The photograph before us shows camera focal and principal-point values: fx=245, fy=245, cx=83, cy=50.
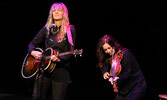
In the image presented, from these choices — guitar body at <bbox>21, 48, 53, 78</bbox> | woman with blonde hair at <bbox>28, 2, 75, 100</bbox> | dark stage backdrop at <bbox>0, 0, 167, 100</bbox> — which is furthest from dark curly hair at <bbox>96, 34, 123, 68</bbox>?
dark stage backdrop at <bbox>0, 0, 167, 100</bbox>

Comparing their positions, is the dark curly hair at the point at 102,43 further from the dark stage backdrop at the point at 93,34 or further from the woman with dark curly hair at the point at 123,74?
the dark stage backdrop at the point at 93,34

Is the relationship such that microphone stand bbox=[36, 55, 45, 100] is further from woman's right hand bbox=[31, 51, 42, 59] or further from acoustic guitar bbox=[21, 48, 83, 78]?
woman's right hand bbox=[31, 51, 42, 59]

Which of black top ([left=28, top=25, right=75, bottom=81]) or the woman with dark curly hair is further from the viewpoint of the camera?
the woman with dark curly hair

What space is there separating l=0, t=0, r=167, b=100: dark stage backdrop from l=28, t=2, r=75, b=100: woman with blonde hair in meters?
2.34

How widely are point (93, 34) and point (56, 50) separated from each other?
2.73 m

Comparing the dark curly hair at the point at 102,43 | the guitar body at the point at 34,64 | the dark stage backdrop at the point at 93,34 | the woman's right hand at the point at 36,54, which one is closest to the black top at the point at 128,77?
the dark curly hair at the point at 102,43

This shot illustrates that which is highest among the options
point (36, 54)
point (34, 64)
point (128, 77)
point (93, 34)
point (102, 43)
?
point (93, 34)

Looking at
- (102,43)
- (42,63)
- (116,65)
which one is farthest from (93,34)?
(42,63)

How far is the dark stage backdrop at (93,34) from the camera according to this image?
5461 mm

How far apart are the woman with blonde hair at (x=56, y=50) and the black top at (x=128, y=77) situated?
0.76m

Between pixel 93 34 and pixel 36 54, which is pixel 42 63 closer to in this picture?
pixel 36 54

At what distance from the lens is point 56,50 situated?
3.39m

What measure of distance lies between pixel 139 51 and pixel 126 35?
0.48 m

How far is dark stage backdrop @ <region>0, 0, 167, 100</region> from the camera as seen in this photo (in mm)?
5461
